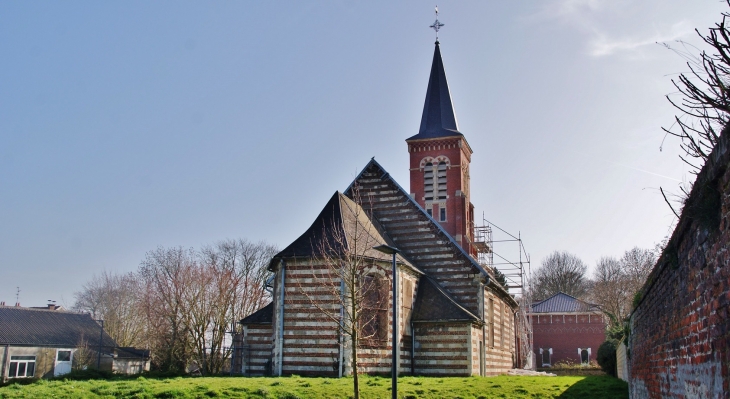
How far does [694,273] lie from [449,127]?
37.1 meters

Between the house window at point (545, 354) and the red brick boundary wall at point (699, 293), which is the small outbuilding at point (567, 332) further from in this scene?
the red brick boundary wall at point (699, 293)

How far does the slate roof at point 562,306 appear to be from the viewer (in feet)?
193

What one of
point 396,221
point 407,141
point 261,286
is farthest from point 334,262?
point 261,286

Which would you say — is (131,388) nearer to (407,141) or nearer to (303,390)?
(303,390)

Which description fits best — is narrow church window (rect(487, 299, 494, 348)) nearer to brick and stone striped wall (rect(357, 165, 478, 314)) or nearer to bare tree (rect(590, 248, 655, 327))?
brick and stone striped wall (rect(357, 165, 478, 314))

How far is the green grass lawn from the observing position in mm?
17859

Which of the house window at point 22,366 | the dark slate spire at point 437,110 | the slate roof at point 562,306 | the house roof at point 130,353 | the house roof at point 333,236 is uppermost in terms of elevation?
the dark slate spire at point 437,110

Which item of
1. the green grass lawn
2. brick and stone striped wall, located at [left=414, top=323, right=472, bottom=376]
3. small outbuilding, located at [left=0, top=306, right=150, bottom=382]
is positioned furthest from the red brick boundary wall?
small outbuilding, located at [left=0, top=306, right=150, bottom=382]

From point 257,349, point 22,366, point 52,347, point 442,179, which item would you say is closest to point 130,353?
point 52,347

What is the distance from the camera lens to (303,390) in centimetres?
1888

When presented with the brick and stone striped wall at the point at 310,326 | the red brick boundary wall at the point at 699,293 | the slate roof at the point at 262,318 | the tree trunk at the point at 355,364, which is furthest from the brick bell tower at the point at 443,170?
the red brick boundary wall at the point at 699,293

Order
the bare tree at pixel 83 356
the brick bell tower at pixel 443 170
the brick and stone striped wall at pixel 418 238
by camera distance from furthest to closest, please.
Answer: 1. the bare tree at pixel 83 356
2. the brick bell tower at pixel 443 170
3. the brick and stone striped wall at pixel 418 238

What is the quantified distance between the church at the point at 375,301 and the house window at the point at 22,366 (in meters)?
23.2

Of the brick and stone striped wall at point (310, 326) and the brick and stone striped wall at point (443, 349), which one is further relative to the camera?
the brick and stone striped wall at point (443, 349)
